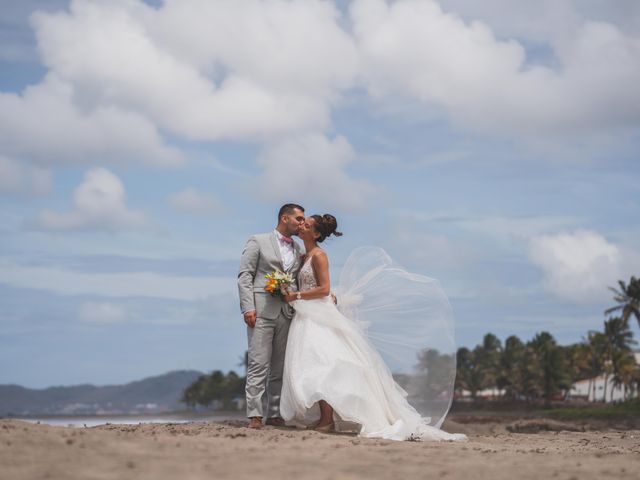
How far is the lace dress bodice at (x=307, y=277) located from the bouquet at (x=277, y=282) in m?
0.21

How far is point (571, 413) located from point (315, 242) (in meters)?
60.2

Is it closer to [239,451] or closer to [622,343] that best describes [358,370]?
[239,451]

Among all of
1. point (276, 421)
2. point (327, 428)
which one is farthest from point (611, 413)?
point (327, 428)

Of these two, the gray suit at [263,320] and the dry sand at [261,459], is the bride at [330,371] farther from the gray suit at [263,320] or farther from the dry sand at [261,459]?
the dry sand at [261,459]

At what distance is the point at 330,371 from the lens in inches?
353

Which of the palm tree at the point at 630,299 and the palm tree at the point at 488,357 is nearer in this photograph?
the palm tree at the point at 630,299

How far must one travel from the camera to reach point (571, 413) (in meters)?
64.7

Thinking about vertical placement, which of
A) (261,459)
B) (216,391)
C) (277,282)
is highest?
(277,282)

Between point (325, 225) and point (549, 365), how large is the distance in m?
81.0

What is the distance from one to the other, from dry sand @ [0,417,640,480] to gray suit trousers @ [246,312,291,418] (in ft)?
5.10

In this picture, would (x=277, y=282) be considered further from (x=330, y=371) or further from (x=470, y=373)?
(x=470, y=373)

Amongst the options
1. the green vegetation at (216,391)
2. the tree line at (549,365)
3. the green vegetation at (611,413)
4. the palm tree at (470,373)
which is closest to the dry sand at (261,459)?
the green vegetation at (611,413)

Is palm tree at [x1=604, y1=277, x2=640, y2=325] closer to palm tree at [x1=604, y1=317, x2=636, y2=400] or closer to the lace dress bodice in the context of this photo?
palm tree at [x1=604, y1=317, x2=636, y2=400]

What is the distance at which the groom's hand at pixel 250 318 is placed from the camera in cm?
930
